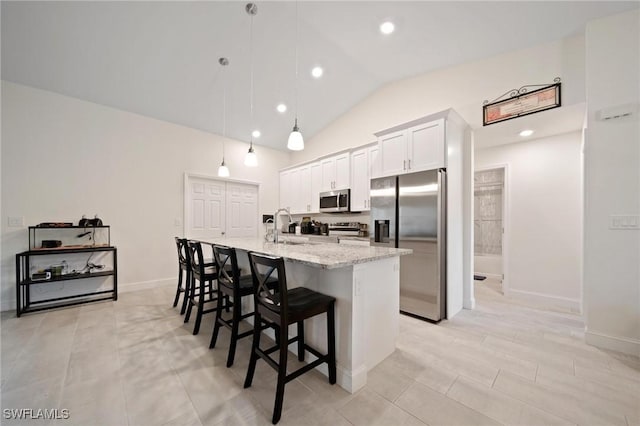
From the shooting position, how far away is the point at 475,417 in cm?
144

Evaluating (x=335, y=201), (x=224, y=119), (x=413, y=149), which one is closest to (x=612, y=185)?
(x=413, y=149)

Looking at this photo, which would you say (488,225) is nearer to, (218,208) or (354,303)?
(354,303)

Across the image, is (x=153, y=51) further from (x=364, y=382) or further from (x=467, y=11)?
(x=364, y=382)

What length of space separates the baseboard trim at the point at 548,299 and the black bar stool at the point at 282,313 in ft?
11.5

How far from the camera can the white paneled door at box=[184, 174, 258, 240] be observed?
4.62 m

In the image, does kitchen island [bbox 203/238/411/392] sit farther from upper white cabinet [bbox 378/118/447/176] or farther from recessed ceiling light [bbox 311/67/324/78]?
recessed ceiling light [bbox 311/67/324/78]

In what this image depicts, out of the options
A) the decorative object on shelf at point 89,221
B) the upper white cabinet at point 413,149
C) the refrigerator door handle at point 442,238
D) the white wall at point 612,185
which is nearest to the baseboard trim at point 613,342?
the white wall at point 612,185

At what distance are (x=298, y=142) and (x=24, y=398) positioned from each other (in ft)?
8.73

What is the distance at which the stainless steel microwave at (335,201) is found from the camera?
4.48 m

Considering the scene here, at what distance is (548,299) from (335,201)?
3.50 metres

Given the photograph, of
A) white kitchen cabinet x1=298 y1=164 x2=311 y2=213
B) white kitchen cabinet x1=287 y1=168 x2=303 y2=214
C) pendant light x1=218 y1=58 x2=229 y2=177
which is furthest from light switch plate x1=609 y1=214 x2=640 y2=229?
white kitchen cabinet x1=287 y1=168 x2=303 y2=214

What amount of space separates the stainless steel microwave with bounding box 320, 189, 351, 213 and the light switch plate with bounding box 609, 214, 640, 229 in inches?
122

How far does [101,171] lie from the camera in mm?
3732

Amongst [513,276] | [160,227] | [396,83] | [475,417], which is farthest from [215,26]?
[513,276]
